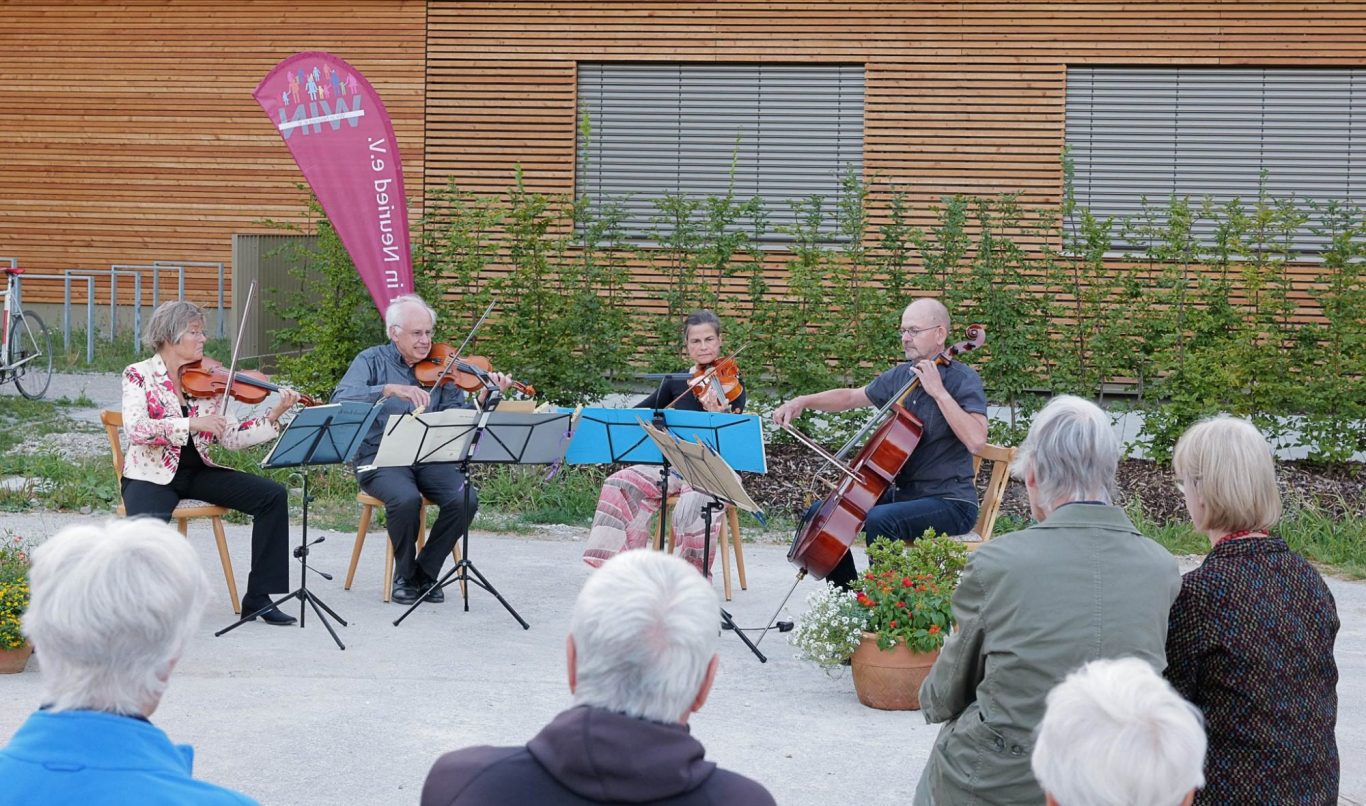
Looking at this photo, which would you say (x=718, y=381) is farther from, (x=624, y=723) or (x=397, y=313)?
(x=624, y=723)

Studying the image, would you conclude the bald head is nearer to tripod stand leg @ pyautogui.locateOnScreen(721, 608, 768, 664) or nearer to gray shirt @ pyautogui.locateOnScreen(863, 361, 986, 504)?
gray shirt @ pyautogui.locateOnScreen(863, 361, 986, 504)

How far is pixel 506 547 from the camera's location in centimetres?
763

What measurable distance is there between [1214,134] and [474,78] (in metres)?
6.31

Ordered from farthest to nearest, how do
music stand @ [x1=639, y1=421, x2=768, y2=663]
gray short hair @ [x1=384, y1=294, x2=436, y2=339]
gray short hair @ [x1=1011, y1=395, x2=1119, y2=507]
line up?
gray short hair @ [x1=384, y1=294, x2=436, y2=339], music stand @ [x1=639, y1=421, x2=768, y2=663], gray short hair @ [x1=1011, y1=395, x2=1119, y2=507]

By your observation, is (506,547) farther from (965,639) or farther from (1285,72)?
(1285,72)

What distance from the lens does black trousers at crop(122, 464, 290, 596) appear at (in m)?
6.07

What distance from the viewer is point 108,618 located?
193 centimetres

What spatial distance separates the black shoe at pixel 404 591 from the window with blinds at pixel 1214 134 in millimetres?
7780

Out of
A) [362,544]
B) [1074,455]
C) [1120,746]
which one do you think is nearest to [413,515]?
[362,544]

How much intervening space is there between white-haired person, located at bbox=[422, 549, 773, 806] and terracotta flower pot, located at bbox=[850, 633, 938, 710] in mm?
Answer: 2917

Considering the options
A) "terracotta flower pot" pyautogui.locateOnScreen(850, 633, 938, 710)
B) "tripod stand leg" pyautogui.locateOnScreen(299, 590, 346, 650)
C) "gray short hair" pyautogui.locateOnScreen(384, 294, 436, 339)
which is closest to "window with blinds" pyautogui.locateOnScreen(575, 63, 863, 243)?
"gray short hair" pyautogui.locateOnScreen(384, 294, 436, 339)

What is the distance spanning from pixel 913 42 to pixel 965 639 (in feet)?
33.6

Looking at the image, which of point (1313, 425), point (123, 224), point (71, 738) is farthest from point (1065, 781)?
point (123, 224)

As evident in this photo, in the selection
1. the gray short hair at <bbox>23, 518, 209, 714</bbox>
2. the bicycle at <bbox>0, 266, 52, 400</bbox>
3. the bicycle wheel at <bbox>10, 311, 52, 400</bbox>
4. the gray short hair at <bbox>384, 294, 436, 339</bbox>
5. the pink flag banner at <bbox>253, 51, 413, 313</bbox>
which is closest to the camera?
the gray short hair at <bbox>23, 518, 209, 714</bbox>
